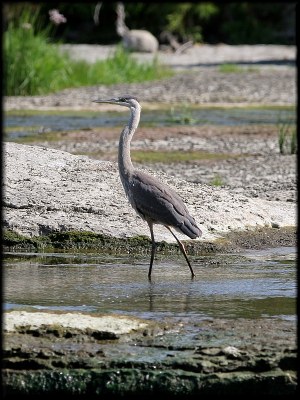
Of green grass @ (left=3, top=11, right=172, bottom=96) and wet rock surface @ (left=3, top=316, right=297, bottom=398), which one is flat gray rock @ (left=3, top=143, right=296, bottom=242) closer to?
wet rock surface @ (left=3, top=316, right=297, bottom=398)

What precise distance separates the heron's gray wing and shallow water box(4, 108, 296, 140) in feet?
32.8

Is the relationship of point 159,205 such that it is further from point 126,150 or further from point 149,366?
point 149,366

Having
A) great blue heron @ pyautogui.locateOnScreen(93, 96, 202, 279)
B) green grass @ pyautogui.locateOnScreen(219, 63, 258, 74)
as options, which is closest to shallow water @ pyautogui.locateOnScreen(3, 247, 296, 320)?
great blue heron @ pyautogui.locateOnScreen(93, 96, 202, 279)

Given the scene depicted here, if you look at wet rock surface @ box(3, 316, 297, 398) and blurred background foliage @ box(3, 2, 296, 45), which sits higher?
blurred background foliage @ box(3, 2, 296, 45)

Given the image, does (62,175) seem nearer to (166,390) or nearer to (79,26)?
(166,390)

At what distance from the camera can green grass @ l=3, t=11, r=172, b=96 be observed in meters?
24.8

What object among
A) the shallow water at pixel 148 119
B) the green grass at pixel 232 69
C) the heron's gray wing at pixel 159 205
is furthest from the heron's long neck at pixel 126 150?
the green grass at pixel 232 69

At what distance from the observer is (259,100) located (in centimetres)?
2602

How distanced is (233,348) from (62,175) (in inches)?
205

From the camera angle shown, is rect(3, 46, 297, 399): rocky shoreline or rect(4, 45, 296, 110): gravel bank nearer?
rect(3, 46, 297, 399): rocky shoreline

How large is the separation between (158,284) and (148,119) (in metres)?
13.7

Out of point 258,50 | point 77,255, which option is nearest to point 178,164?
point 77,255

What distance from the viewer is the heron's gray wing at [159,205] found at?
883 centimetres

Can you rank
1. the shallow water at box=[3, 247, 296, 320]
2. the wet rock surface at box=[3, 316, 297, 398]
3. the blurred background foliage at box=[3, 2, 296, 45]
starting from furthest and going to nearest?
the blurred background foliage at box=[3, 2, 296, 45]
the shallow water at box=[3, 247, 296, 320]
the wet rock surface at box=[3, 316, 297, 398]
